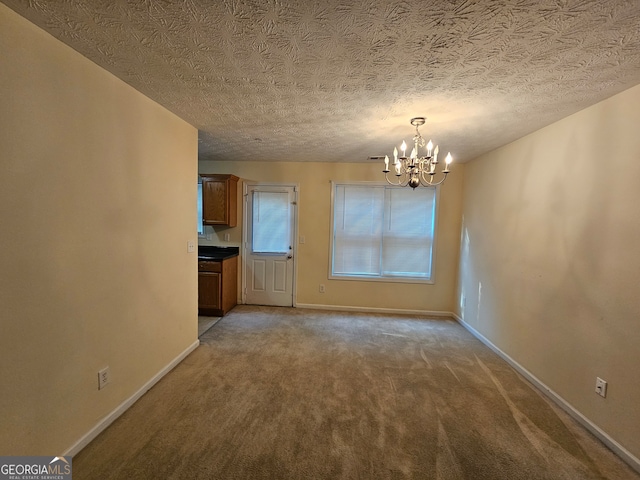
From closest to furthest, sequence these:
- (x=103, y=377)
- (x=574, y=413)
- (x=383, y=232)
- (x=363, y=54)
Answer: (x=363, y=54), (x=103, y=377), (x=574, y=413), (x=383, y=232)

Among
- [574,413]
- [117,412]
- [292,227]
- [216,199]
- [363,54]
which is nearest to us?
[363,54]

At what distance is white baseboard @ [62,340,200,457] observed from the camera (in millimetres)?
1576

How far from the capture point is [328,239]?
4.32m

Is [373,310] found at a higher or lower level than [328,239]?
lower

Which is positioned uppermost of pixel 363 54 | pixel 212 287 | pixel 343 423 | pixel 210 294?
pixel 363 54

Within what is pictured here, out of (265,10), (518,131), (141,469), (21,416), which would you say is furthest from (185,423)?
(518,131)

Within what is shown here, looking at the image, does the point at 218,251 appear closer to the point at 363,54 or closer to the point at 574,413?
the point at 363,54

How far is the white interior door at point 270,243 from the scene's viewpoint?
4.38m

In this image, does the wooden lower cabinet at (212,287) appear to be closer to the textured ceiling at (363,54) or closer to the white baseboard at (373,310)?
the white baseboard at (373,310)

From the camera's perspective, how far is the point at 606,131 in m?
1.85

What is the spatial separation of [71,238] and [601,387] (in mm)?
3481

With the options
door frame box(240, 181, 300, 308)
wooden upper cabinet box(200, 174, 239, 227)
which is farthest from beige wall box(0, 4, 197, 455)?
door frame box(240, 181, 300, 308)

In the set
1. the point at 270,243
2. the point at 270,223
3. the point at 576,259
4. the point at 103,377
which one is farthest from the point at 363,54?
the point at 270,243

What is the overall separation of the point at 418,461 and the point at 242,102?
8.98 ft
